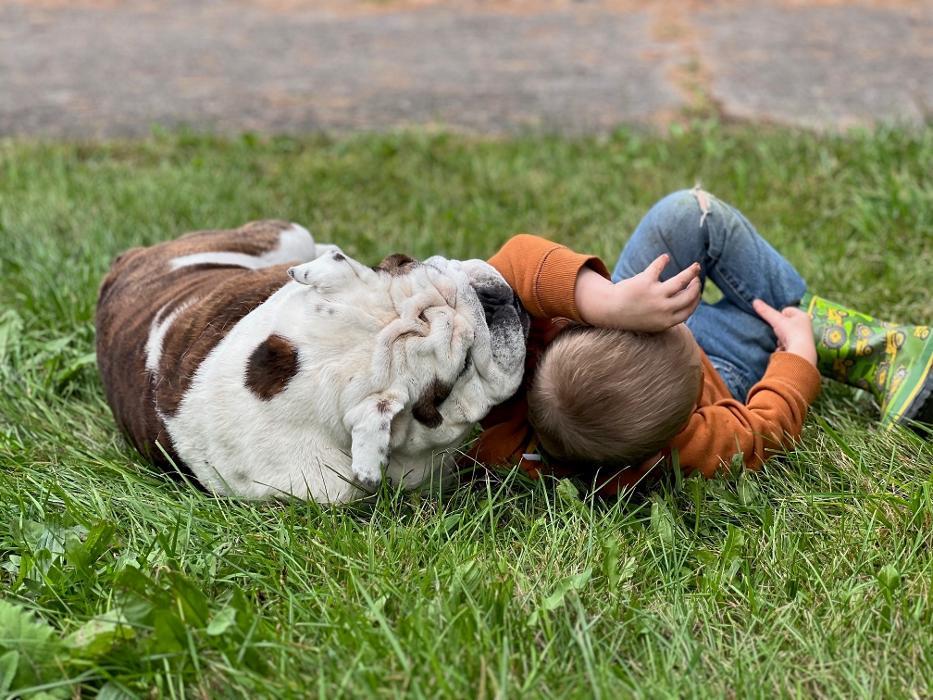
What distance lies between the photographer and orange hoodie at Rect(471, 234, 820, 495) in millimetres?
3158

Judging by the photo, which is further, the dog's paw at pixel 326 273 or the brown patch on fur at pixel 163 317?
the brown patch on fur at pixel 163 317

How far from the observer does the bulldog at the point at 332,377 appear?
9.28ft

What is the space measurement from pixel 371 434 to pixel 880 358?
1914 mm

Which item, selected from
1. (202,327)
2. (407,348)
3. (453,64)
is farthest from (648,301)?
(453,64)

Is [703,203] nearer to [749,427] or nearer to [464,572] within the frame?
[749,427]

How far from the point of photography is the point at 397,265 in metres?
3.04

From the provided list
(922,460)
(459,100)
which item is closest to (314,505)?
(922,460)

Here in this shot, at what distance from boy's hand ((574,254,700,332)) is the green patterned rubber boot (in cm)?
87

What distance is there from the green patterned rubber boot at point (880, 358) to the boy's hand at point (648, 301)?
875 millimetres

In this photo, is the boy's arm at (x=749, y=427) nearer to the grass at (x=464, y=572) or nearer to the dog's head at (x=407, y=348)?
the grass at (x=464, y=572)

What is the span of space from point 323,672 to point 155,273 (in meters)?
1.96

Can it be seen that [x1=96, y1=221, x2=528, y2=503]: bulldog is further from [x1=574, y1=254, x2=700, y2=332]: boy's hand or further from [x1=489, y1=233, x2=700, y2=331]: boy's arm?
[x1=574, y1=254, x2=700, y2=332]: boy's hand

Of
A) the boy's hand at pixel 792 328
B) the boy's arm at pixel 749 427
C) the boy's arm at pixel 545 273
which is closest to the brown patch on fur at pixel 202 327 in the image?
the boy's arm at pixel 545 273

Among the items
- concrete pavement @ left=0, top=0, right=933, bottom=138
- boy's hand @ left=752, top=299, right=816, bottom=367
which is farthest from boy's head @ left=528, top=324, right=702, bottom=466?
concrete pavement @ left=0, top=0, right=933, bottom=138
